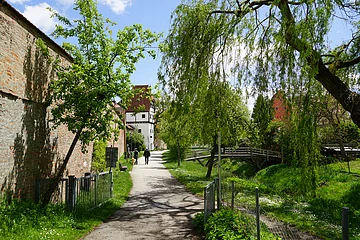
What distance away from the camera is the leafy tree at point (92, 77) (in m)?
9.49

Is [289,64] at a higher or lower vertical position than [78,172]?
higher

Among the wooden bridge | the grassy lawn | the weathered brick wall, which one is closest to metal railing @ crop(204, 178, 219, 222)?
the grassy lawn

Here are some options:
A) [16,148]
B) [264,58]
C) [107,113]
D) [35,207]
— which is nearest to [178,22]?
[264,58]

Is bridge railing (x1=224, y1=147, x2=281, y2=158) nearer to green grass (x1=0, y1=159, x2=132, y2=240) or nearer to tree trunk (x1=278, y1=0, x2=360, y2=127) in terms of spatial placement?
tree trunk (x1=278, y1=0, x2=360, y2=127)

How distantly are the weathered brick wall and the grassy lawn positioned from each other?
18.7 ft

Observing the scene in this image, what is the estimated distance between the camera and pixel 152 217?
399 inches

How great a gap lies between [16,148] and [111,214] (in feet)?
12.2

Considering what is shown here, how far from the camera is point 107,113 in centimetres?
1012

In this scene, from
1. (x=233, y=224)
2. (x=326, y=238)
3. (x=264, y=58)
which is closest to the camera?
(x=233, y=224)

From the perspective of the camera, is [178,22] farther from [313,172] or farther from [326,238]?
[326,238]

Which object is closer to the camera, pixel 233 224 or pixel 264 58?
pixel 233 224

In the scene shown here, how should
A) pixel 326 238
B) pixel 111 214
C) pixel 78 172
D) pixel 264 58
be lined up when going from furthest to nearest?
1. pixel 78 172
2. pixel 111 214
3. pixel 264 58
4. pixel 326 238

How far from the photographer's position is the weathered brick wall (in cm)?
787

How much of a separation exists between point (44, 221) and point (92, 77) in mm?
4244
